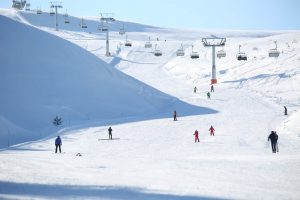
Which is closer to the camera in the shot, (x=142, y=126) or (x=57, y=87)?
(x=142, y=126)

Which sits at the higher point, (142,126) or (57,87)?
(57,87)

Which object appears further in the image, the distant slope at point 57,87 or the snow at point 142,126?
the distant slope at point 57,87

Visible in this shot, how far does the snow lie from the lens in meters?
15.4

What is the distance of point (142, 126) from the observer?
3906 cm

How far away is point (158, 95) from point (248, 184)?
4163 centimetres

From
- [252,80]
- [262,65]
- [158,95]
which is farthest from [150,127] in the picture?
[262,65]

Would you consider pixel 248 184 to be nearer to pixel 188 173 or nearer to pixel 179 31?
pixel 188 173

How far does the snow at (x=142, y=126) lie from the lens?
1542 centimetres

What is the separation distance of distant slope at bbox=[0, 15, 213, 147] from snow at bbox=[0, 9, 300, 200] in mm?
120

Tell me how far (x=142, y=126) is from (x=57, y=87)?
44.0 feet

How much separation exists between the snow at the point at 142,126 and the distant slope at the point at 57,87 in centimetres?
12

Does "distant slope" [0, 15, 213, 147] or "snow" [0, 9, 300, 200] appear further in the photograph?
"distant slope" [0, 15, 213, 147]

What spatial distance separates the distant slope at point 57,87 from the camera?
42656 millimetres

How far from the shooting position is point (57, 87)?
161 ft
